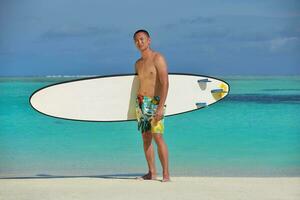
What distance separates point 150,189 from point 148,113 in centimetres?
65

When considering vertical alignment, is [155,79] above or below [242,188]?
above

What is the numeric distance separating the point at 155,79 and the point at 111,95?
0.68 metres

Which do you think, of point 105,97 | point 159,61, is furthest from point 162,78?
point 105,97

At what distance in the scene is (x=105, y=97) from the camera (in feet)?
19.8

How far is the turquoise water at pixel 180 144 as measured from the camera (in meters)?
8.45

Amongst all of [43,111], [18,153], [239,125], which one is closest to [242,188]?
[43,111]

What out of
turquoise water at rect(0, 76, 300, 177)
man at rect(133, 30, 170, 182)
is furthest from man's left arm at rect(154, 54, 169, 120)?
turquoise water at rect(0, 76, 300, 177)

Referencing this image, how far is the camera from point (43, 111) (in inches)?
235

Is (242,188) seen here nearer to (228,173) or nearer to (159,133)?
(159,133)

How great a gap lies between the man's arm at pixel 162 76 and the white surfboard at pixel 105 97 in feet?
1.61

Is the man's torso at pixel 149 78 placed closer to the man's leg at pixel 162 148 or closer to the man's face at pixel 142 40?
the man's face at pixel 142 40

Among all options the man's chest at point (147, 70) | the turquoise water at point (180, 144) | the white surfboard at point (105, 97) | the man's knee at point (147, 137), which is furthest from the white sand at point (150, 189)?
the turquoise water at point (180, 144)

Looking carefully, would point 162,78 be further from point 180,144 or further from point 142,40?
point 180,144

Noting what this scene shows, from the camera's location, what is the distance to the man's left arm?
17.6ft
